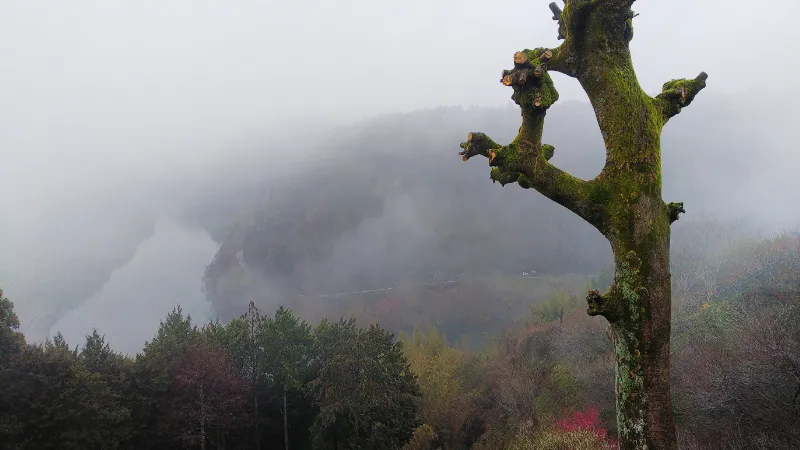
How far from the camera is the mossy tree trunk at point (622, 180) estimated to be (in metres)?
5.23

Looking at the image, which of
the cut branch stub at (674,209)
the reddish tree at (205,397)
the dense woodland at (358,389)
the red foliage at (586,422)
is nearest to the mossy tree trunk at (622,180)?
the cut branch stub at (674,209)

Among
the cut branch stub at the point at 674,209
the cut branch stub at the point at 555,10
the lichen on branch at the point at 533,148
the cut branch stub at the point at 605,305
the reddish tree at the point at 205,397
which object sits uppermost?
the cut branch stub at the point at 555,10

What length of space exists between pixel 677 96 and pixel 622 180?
5.51 feet

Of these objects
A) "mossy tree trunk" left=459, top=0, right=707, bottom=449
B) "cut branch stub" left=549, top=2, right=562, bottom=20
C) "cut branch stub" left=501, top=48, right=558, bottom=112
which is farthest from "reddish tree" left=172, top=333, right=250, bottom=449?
"cut branch stub" left=549, top=2, right=562, bottom=20

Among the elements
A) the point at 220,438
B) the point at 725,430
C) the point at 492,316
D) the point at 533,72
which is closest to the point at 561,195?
the point at 533,72

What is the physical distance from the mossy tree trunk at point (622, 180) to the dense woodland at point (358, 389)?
39.6 feet

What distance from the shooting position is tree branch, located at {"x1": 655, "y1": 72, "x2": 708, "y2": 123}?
6156 millimetres

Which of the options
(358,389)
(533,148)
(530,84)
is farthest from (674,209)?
(358,389)

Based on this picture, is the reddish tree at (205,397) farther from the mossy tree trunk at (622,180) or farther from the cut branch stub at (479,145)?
the mossy tree trunk at (622,180)

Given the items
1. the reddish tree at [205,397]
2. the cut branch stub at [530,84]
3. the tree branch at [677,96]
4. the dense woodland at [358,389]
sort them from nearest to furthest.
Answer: the cut branch stub at [530,84] → the tree branch at [677,96] → the dense woodland at [358,389] → the reddish tree at [205,397]

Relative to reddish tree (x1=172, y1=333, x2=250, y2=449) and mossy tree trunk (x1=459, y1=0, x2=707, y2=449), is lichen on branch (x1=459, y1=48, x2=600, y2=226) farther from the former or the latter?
reddish tree (x1=172, y1=333, x2=250, y2=449)

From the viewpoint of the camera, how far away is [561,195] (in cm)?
588

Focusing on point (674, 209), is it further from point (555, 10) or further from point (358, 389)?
point (358, 389)

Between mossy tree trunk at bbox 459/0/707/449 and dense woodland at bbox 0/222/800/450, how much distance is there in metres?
12.1
